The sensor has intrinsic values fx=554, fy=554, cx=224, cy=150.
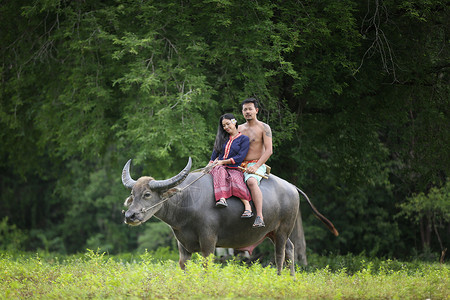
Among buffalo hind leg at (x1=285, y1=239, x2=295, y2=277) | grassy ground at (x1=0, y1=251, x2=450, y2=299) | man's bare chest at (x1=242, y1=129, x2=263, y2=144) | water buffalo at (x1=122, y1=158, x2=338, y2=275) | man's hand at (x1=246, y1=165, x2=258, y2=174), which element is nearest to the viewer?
grassy ground at (x1=0, y1=251, x2=450, y2=299)

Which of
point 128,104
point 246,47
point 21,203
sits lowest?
point 21,203

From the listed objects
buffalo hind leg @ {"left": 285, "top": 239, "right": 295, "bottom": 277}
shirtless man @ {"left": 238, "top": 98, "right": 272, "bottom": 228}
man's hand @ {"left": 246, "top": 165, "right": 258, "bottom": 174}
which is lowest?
buffalo hind leg @ {"left": 285, "top": 239, "right": 295, "bottom": 277}

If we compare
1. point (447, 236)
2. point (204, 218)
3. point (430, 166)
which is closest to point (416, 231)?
point (447, 236)

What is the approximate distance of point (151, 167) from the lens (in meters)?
14.1

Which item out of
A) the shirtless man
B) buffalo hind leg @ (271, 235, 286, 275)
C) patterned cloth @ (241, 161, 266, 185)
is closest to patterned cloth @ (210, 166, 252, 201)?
patterned cloth @ (241, 161, 266, 185)

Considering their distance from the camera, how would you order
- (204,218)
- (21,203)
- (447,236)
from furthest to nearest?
(21,203) → (447,236) → (204,218)

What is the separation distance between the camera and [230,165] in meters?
8.76

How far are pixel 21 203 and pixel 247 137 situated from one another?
85.5ft

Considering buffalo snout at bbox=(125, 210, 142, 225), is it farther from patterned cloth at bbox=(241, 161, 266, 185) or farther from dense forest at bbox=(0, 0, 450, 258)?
dense forest at bbox=(0, 0, 450, 258)

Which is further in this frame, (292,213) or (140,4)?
(140,4)

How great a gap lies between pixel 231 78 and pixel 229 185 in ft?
20.3

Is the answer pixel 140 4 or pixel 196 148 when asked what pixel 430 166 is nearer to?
pixel 196 148

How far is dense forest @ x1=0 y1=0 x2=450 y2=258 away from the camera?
1291 centimetres

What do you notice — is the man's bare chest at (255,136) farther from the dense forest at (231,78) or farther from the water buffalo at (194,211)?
the dense forest at (231,78)
